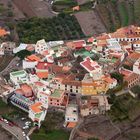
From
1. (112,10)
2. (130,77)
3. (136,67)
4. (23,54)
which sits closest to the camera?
(130,77)

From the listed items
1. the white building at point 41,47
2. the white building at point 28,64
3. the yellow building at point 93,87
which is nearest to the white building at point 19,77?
the white building at point 28,64

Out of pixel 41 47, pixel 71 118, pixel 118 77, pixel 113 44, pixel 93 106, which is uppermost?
pixel 41 47

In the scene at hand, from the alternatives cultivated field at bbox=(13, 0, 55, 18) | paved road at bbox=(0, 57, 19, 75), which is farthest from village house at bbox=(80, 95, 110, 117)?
cultivated field at bbox=(13, 0, 55, 18)

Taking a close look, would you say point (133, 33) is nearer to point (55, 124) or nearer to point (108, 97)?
point (108, 97)

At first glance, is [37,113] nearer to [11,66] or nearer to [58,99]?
[58,99]

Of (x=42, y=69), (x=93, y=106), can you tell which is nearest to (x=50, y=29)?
(x=42, y=69)

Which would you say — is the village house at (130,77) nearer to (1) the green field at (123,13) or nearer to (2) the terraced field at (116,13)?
(2) the terraced field at (116,13)

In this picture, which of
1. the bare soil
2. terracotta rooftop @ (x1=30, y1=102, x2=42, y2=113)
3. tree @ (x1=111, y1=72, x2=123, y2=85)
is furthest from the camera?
the bare soil

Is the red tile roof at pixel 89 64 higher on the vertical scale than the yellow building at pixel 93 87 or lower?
higher

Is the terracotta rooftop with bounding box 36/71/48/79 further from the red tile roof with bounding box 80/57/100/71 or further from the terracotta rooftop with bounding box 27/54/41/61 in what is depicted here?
the red tile roof with bounding box 80/57/100/71
